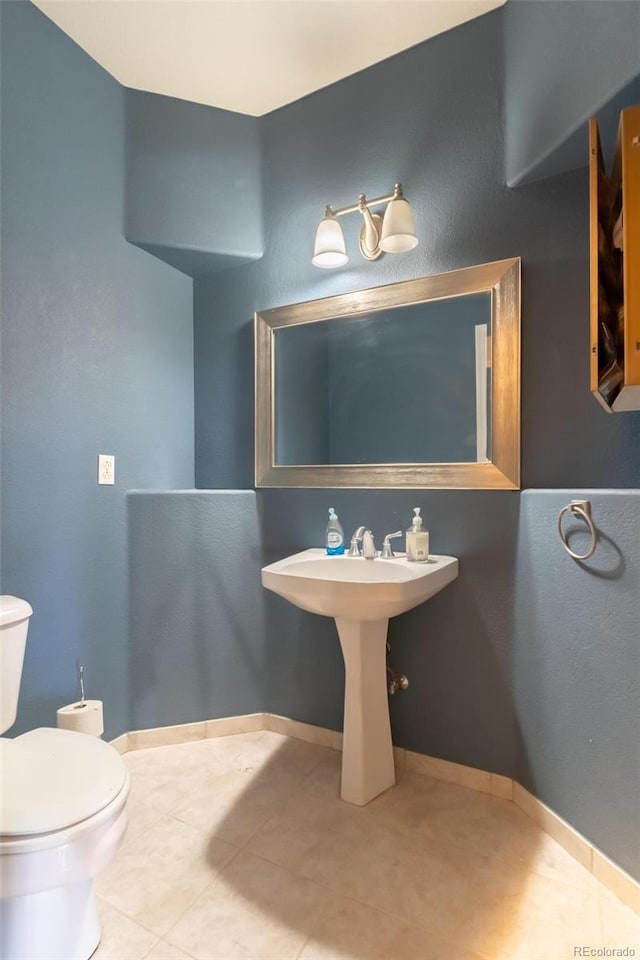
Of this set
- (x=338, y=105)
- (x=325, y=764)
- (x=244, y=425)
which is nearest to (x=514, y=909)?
(x=325, y=764)

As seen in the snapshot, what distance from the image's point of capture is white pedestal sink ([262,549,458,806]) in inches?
54.9

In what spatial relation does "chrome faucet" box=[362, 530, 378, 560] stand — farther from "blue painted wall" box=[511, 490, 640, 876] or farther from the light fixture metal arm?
the light fixture metal arm

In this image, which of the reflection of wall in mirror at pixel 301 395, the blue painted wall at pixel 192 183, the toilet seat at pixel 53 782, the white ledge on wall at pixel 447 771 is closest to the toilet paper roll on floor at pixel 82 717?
the white ledge on wall at pixel 447 771

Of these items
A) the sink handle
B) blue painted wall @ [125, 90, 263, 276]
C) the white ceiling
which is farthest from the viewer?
blue painted wall @ [125, 90, 263, 276]

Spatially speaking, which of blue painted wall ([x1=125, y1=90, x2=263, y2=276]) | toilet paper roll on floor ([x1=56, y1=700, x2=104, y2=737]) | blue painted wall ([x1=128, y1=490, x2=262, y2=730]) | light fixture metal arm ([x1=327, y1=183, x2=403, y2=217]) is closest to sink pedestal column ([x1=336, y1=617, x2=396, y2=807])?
blue painted wall ([x1=128, y1=490, x2=262, y2=730])

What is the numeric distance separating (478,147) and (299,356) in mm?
933

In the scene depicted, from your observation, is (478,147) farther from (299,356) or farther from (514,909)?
(514,909)

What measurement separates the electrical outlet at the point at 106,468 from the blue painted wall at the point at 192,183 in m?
0.85

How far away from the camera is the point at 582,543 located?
1.27 metres

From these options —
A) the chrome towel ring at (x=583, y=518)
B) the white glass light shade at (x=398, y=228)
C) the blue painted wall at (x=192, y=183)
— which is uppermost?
the blue painted wall at (x=192, y=183)

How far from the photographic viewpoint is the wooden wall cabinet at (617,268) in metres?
1.08

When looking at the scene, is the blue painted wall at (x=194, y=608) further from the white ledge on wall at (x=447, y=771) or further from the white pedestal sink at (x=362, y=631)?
the white pedestal sink at (x=362, y=631)

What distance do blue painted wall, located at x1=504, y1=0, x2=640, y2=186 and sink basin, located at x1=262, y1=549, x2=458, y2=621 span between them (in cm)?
126

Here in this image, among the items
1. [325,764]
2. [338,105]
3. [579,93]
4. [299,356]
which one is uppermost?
[338,105]
